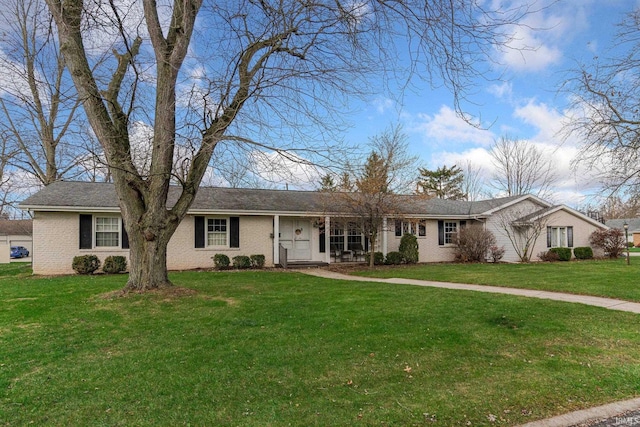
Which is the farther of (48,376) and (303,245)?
(303,245)

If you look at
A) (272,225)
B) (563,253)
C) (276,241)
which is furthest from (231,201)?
(563,253)

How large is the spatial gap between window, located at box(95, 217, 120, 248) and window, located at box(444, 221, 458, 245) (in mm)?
15964

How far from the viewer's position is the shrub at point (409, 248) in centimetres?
1884

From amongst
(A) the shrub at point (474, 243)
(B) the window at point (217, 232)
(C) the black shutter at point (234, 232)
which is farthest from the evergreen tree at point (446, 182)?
(B) the window at point (217, 232)

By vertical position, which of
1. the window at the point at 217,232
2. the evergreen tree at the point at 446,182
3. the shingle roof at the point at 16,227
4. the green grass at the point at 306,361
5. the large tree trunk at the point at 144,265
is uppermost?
the evergreen tree at the point at 446,182

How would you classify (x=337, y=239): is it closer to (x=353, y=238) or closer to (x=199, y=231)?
(x=353, y=238)

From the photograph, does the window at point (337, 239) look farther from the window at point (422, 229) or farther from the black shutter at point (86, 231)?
the black shutter at point (86, 231)

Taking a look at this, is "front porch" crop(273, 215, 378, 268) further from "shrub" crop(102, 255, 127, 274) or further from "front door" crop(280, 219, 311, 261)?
"shrub" crop(102, 255, 127, 274)

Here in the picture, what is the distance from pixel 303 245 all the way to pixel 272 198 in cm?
284

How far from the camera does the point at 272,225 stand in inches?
693

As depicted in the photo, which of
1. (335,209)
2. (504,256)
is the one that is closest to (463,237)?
(504,256)

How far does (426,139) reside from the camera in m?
8.16

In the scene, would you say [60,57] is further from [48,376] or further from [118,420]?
[118,420]

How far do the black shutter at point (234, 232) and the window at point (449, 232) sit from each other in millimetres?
11178
